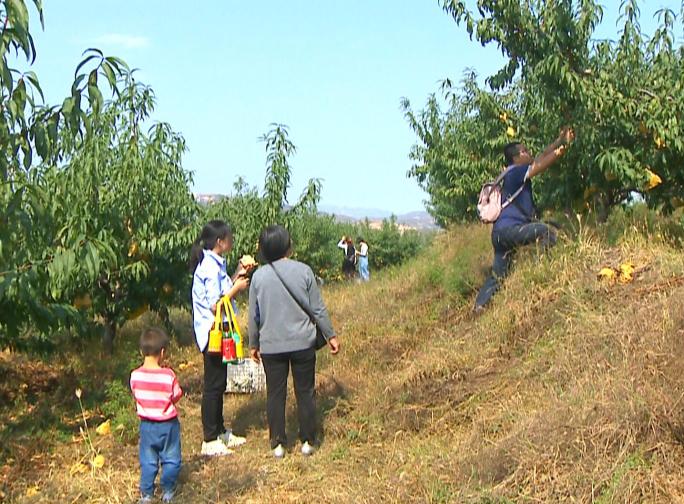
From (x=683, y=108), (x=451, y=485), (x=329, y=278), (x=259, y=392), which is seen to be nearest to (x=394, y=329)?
(x=259, y=392)

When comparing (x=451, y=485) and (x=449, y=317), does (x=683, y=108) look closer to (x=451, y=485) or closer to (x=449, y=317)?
(x=449, y=317)

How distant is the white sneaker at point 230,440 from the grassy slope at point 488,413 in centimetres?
13

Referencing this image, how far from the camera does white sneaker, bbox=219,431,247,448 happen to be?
582 centimetres

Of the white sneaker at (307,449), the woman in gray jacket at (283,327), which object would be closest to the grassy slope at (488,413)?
the white sneaker at (307,449)

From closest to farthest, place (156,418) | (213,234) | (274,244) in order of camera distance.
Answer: (156,418), (274,244), (213,234)

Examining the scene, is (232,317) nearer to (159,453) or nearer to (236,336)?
(236,336)

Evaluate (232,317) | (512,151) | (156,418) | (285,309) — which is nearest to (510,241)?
(512,151)

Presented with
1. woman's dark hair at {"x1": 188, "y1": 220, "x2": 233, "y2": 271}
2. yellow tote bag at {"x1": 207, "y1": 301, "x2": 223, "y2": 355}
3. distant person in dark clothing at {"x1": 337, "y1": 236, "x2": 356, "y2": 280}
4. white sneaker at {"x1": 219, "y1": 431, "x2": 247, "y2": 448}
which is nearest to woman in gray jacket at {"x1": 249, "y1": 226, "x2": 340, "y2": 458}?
yellow tote bag at {"x1": 207, "y1": 301, "x2": 223, "y2": 355}

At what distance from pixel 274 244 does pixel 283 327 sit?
0.57 metres

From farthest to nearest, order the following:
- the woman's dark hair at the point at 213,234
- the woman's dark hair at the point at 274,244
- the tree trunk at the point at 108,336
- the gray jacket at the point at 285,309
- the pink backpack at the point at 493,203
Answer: the tree trunk at the point at 108,336
the pink backpack at the point at 493,203
the woman's dark hair at the point at 213,234
the woman's dark hair at the point at 274,244
the gray jacket at the point at 285,309

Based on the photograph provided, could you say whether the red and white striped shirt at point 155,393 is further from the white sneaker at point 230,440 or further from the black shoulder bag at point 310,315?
the white sneaker at point 230,440

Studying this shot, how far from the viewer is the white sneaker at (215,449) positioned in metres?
5.61

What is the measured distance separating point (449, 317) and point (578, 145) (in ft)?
6.96

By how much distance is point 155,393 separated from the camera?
15.5 feet
